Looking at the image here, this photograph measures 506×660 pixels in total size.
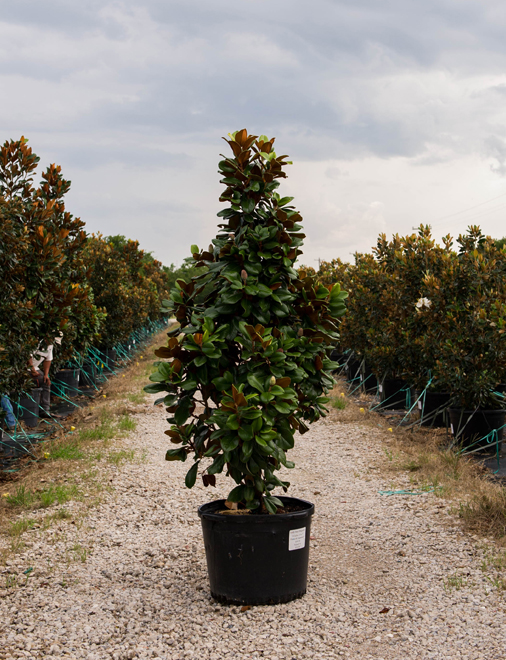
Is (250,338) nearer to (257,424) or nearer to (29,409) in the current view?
(257,424)

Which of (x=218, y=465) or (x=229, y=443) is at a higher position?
(x=229, y=443)

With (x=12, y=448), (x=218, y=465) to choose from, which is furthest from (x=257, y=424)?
(x=12, y=448)

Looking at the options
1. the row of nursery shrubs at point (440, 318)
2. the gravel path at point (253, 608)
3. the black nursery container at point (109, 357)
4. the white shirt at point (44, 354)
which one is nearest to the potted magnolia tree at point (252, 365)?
the gravel path at point (253, 608)

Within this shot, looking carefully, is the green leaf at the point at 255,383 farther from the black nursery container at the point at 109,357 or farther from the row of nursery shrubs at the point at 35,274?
the black nursery container at the point at 109,357

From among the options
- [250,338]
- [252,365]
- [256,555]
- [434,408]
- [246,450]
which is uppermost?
[250,338]

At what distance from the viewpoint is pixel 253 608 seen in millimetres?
3299

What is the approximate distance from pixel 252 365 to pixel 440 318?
16.8ft

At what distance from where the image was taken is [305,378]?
342 cm

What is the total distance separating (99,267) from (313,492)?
10.5 m

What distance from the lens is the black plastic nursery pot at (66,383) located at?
10867 millimetres

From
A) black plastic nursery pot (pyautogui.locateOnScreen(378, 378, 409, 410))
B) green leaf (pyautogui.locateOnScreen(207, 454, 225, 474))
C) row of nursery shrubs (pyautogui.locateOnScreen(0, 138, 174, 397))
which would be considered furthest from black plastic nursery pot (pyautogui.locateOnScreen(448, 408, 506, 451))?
row of nursery shrubs (pyautogui.locateOnScreen(0, 138, 174, 397))

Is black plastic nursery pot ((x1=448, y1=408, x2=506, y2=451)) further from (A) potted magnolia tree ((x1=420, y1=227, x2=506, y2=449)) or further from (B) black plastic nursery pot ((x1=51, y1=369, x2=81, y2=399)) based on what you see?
(B) black plastic nursery pot ((x1=51, y1=369, x2=81, y2=399))

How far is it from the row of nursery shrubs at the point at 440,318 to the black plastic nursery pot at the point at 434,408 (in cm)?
4

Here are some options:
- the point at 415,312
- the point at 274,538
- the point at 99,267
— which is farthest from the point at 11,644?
the point at 99,267
